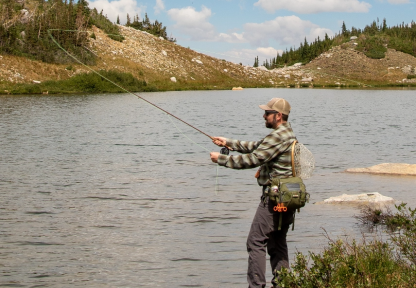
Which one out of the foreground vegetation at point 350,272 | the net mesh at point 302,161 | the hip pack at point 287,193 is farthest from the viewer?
the net mesh at point 302,161

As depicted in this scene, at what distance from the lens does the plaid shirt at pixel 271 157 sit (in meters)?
6.65

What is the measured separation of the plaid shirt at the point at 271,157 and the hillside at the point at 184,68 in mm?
51624

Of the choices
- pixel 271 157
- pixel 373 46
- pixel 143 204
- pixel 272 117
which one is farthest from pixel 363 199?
pixel 373 46

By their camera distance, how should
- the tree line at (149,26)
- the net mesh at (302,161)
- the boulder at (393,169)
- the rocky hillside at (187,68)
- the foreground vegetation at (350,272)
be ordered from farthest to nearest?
1. the tree line at (149,26)
2. the rocky hillside at (187,68)
3. the boulder at (393,169)
4. the net mesh at (302,161)
5. the foreground vegetation at (350,272)

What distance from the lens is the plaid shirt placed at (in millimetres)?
6652

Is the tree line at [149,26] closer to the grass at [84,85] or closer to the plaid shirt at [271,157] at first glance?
the grass at [84,85]

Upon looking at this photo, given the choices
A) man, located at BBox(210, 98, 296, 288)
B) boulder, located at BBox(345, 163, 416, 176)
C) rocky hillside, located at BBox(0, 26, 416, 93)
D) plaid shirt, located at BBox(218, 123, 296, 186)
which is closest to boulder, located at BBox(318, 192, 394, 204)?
boulder, located at BBox(345, 163, 416, 176)

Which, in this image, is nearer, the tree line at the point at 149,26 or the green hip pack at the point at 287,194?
the green hip pack at the point at 287,194

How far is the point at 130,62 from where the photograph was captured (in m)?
97.4

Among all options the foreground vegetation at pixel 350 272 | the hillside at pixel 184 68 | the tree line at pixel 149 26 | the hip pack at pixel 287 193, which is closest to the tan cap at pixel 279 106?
→ the hip pack at pixel 287 193

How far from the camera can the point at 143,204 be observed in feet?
45.8

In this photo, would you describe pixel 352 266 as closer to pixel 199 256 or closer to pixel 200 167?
pixel 199 256

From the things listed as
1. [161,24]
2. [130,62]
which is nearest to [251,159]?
[130,62]

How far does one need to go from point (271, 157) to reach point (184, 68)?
108501 millimetres
